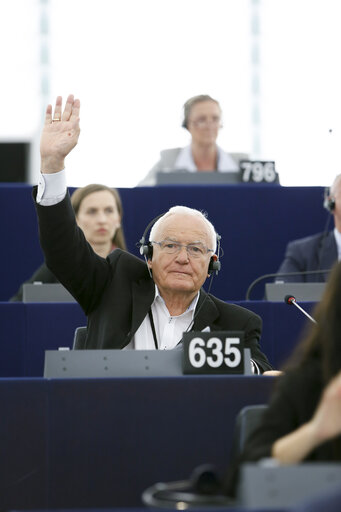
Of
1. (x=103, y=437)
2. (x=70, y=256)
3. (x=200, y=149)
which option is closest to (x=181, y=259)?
(x=70, y=256)

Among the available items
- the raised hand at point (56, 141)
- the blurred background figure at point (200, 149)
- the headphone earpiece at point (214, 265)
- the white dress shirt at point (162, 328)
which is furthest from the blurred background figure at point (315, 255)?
the raised hand at point (56, 141)

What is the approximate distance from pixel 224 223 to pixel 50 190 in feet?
9.59

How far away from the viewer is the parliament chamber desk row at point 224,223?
645 cm

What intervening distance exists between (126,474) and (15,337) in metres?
2.12

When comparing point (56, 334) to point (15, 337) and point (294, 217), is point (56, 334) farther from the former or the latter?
point (294, 217)

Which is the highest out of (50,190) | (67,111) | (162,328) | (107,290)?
(67,111)

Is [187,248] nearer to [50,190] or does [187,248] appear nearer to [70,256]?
[70,256]

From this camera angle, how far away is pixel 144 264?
391 cm

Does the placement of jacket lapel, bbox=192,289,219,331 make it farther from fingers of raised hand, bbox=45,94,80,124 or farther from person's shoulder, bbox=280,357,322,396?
person's shoulder, bbox=280,357,322,396

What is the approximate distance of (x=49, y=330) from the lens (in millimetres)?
4883

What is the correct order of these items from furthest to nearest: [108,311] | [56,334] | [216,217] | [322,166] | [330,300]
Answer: [322,166], [216,217], [56,334], [108,311], [330,300]

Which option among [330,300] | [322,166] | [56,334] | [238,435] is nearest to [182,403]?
[238,435]

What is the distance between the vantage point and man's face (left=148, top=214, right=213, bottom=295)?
3.80 metres

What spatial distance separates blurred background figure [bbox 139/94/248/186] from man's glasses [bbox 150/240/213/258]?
2.98m
